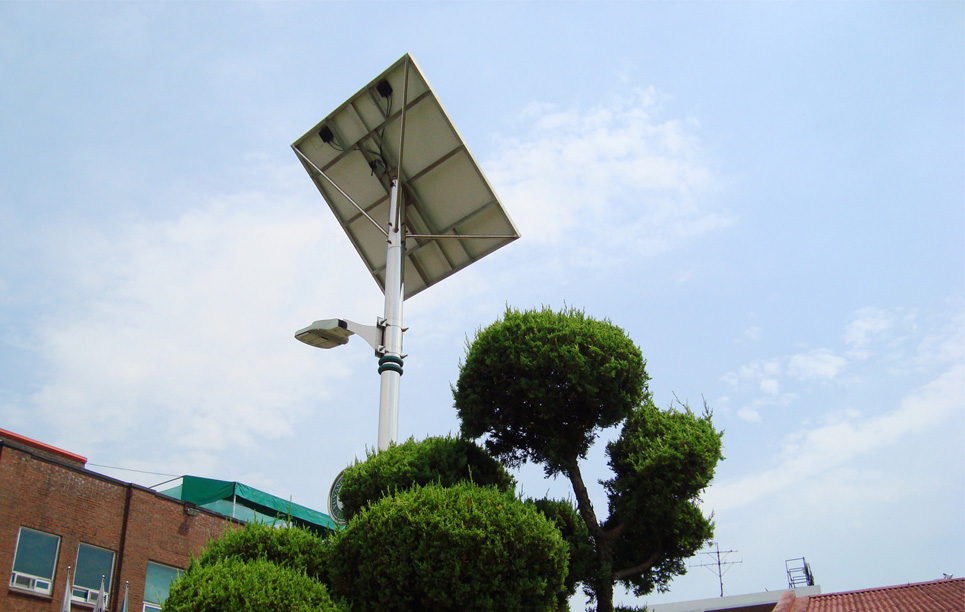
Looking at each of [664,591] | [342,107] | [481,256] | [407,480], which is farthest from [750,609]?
[342,107]

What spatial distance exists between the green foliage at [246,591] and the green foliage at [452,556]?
0.62 metres

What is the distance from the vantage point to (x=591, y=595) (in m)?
11.6

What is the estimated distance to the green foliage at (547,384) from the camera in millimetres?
11539

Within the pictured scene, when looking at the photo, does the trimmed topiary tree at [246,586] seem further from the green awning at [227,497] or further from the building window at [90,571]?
the green awning at [227,497]

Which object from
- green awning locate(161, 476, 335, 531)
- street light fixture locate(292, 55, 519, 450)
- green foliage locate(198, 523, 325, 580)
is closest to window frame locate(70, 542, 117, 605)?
green awning locate(161, 476, 335, 531)

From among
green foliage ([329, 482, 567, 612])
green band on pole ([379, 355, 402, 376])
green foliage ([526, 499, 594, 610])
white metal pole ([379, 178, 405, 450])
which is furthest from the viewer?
green band on pole ([379, 355, 402, 376])

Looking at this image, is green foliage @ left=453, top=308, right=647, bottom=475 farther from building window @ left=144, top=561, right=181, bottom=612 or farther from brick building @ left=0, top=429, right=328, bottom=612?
building window @ left=144, top=561, right=181, bottom=612

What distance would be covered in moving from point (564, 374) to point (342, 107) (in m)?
6.34

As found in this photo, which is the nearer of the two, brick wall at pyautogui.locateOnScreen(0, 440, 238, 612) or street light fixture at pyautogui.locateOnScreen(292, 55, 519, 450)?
street light fixture at pyautogui.locateOnScreen(292, 55, 519, 450)

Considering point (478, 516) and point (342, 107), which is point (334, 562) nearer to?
point (478, 516)

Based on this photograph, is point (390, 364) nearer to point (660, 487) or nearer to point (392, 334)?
point (392, 334)

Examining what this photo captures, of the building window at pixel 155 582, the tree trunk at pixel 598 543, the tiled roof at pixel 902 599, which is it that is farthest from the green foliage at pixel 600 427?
the building window at pixel 155 582

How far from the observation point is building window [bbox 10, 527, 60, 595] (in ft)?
60.2

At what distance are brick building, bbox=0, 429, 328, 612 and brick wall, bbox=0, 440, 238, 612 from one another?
0.02 metres
